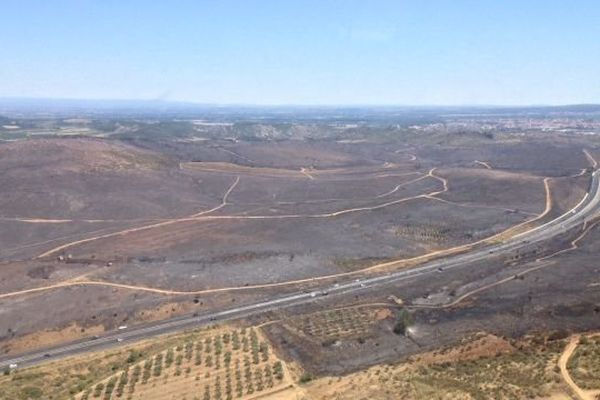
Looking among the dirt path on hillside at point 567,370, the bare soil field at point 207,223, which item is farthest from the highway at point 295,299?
the dirt path on hillside at point 567,370

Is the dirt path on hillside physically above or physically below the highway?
above

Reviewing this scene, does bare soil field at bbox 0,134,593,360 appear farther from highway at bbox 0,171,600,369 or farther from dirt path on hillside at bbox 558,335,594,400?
dirt path on hillside at bbox 558,335,594,400

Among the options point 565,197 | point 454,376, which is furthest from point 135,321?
point 565,197

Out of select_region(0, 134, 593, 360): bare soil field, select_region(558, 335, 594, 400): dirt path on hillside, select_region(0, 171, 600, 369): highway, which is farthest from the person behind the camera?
select_region(0, 134, 593, 360): bare soil field

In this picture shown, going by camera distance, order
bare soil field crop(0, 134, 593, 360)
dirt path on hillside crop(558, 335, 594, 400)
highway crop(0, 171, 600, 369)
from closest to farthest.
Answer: dirt path on hillside crop(558, 335, 594, 400)
highway crop(0, 171, 600, 369)
bare soil field crop(0, 134, 593, 360)

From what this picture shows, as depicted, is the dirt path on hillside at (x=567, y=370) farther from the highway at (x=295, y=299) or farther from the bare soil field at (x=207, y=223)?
the highway at (x=295, y=299)

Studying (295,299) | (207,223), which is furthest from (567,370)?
(207,223)

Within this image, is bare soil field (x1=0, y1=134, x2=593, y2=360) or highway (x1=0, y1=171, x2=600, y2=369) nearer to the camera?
highway (x1=0, y1=171, x2=600, y2=369)

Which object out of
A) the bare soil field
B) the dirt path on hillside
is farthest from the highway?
the dirt path on hillside

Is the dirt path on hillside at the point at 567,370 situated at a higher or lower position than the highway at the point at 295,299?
higher
